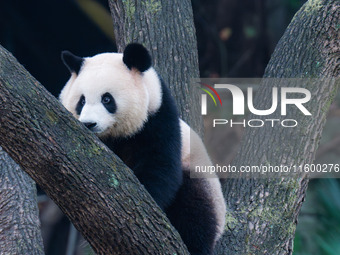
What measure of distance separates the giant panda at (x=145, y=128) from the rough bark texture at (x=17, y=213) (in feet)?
2.21

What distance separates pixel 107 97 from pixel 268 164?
3.97ft

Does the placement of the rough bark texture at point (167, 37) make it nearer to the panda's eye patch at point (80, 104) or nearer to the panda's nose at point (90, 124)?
the panda's eye patch at point (80, 104)

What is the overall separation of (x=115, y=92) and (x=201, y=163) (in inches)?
28.6

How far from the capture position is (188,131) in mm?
3146

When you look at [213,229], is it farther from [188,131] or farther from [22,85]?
[22,85]

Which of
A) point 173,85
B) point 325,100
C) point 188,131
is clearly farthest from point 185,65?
point 325,100

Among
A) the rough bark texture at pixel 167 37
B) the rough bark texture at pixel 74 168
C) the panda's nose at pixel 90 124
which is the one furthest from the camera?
the rough bark texture at pixel 167 37

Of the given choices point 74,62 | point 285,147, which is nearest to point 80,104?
point 74,62

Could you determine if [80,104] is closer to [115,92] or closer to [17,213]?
[115,92]

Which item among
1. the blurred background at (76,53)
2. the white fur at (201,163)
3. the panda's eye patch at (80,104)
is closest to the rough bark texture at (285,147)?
the white fur at (201,163)

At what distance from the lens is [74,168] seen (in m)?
2.03

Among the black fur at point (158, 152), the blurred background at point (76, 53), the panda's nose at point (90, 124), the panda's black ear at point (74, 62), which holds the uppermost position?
the panda's black ear at point (74, 62)

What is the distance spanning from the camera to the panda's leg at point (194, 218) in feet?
9.52

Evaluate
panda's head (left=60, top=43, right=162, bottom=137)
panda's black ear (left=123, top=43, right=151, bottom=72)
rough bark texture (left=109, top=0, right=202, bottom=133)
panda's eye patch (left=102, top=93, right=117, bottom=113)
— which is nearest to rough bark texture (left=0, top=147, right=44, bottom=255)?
panda's head (left=60, top=43, right=162, bottom=137)
